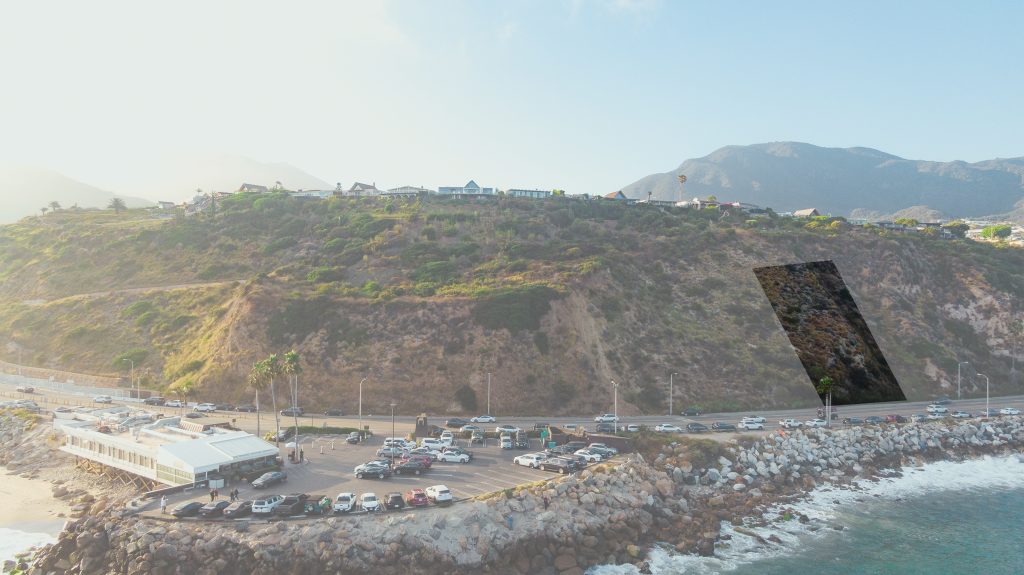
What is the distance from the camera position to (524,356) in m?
70.3

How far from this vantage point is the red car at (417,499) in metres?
37.8

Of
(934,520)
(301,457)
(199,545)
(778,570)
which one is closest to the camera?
(199,545)

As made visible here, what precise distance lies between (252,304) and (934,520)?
75.5 metres

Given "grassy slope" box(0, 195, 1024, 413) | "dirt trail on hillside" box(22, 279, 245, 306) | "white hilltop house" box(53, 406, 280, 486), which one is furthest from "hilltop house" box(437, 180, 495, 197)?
"white hilltop house" box(53, 406, 280, 486)

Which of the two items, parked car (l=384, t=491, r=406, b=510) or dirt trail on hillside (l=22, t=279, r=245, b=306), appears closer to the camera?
parked car (l=384, t=491, r=406, b=510)

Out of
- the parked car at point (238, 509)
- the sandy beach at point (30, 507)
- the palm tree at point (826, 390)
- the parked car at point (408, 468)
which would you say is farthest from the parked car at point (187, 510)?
the palm tree at point (826, 390)

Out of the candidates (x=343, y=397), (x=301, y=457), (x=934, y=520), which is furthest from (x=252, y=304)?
(x=934, y=520)

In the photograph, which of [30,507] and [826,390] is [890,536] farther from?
[30,507]

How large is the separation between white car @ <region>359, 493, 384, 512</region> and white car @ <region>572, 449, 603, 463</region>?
1709 cm

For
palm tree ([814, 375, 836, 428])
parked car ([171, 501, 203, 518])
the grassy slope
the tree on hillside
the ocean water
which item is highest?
the tree on hillside

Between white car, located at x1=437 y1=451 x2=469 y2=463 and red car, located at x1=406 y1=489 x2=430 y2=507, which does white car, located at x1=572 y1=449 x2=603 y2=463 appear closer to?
white car, located at x1=437 y1=451 x2=469 y2=463

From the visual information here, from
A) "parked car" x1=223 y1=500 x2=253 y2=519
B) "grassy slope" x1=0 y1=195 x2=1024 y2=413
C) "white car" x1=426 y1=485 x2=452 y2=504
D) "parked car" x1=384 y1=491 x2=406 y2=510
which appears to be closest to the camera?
"parked car" x1=223 y1=500 x2=253 y2=519

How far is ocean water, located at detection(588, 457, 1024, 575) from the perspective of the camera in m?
36.6

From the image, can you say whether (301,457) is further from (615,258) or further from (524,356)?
(615,258)
